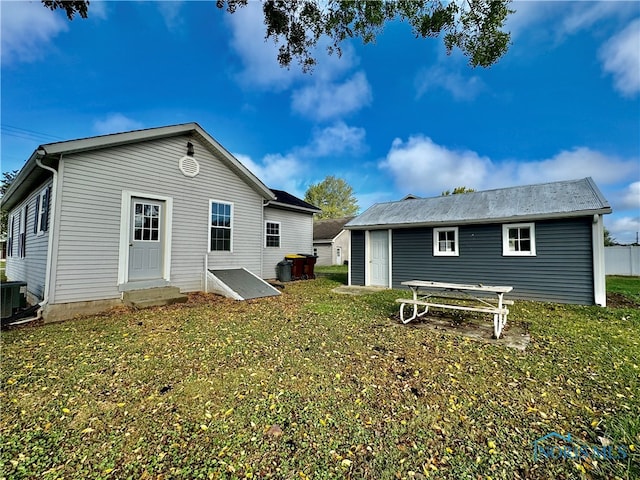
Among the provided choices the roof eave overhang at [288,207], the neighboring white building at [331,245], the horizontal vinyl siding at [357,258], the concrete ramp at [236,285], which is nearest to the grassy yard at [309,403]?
the concrete ramp at [236,285]

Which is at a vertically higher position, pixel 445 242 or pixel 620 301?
pixel 445 242

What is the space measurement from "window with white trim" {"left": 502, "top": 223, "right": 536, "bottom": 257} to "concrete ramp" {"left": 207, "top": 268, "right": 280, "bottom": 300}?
7284mm

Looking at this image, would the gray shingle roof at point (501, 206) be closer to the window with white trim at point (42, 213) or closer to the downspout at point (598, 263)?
the downspout at point (598, 263)

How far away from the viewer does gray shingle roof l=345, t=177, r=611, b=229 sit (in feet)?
24.8

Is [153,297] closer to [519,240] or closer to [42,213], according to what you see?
[42,213]

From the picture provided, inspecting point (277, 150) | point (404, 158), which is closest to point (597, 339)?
point (404, 158)

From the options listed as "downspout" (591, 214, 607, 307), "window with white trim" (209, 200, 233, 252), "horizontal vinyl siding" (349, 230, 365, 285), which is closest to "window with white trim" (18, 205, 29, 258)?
"window with white trim" (209, 200, 233, 252)

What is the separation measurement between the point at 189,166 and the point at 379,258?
293 inches

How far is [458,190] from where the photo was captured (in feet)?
97.1

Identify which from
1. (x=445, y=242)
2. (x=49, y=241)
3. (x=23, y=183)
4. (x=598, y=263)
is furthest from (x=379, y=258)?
(x=23, y=183)

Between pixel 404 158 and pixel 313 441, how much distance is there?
79.4 ft

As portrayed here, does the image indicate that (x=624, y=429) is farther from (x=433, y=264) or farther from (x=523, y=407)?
(x=433, y=264)

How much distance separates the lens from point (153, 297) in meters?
6.86

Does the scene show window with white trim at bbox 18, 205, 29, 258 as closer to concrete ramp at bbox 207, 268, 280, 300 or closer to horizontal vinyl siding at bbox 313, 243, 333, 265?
concrete ramp at bbox 207, 268, 280, 300
